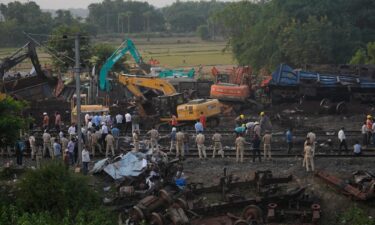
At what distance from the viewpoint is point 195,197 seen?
21688 mm

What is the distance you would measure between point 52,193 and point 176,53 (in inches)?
2985

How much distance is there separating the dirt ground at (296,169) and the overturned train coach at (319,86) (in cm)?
1246

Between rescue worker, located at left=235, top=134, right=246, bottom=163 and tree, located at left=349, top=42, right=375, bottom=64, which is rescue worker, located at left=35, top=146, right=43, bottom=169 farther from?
tree, located at left=349, top=42, right=375, bottom=64

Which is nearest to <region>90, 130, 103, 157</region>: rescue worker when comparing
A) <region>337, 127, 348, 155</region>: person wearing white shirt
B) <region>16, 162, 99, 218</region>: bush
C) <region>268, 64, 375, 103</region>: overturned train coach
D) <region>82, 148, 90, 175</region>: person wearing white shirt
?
<region>82, 148, 90, 175</region>: person wearing white shirt

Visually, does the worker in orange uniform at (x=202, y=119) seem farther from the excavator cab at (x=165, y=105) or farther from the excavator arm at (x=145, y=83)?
the excavator arm at (x=145, y=83)

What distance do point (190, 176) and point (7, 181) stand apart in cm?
639

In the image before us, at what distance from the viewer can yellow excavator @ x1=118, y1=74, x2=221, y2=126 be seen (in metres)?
31.6

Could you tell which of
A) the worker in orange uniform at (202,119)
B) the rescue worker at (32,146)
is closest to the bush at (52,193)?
the rescue worker at (32,146)

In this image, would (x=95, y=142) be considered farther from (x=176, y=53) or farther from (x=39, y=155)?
(x=176, y=53)

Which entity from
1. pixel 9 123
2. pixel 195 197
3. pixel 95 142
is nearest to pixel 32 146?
pixel 95 142

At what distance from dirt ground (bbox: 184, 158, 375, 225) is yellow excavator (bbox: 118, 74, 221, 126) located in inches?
223

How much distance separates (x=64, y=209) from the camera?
63.5 feet

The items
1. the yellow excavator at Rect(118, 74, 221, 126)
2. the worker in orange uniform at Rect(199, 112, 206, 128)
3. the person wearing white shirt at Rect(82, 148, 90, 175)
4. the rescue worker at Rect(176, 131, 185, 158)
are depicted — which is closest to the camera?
the person wearing white shirt at Rect(82, 148, 90, 175)

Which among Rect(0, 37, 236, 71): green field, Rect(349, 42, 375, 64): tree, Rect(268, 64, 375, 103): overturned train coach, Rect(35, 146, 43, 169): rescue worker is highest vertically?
Rect(349, 42, 375, 64): tree
